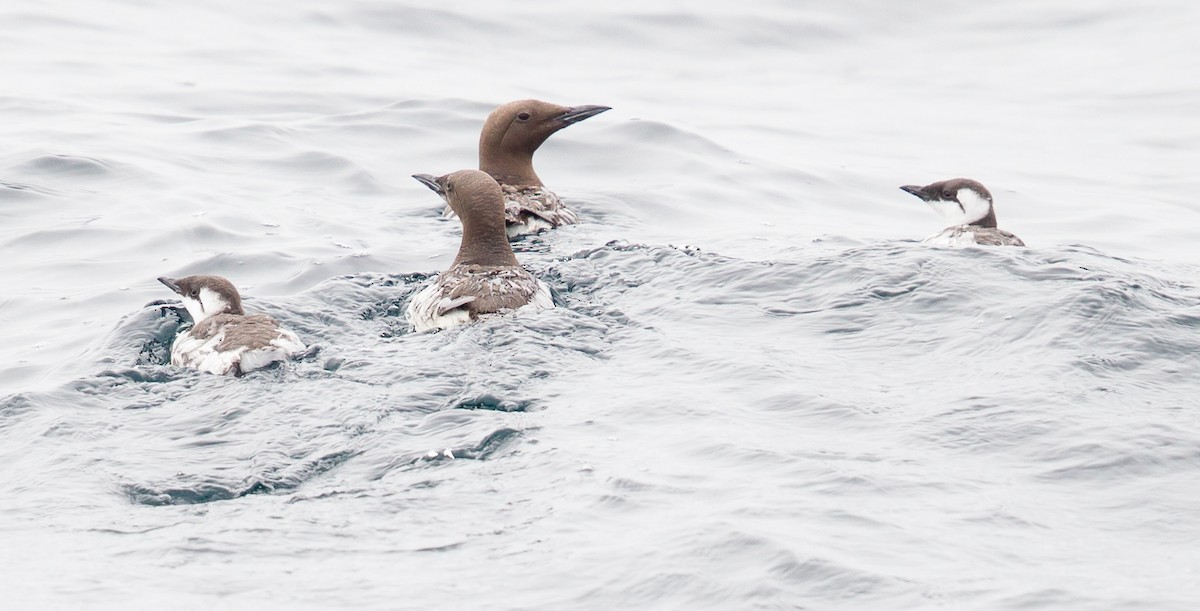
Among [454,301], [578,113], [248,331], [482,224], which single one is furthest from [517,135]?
[248,331]

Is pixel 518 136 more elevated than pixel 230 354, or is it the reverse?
pixel 518 136

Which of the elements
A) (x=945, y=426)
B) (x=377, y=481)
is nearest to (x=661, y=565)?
(x=377, y=481)

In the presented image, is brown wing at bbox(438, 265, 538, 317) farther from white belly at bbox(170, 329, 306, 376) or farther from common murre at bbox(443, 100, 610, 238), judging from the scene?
common murre at bbox(443, 100, 610, 238)

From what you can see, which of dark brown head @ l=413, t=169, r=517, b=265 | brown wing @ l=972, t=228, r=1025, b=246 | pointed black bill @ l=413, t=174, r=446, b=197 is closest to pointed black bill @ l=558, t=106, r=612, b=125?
pointed black bill @ l=413, t=174, r=446, b=197

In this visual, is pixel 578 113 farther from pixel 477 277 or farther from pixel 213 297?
pixel 213 297

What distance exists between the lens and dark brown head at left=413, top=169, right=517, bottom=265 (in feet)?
31.8

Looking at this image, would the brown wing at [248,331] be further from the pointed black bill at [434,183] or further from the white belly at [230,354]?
the pointed black bill at [434,183]

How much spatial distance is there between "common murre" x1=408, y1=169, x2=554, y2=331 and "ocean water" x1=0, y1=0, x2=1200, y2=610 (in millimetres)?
224

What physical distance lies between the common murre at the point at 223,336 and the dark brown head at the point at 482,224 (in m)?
1.60

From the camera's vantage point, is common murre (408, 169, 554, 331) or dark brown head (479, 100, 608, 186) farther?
dark brown head (479, 100, 608, 186)

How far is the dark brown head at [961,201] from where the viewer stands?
10922mm

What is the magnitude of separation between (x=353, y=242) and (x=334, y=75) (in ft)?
23.1

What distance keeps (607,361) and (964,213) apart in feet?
13.0

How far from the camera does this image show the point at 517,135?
41.7ft
